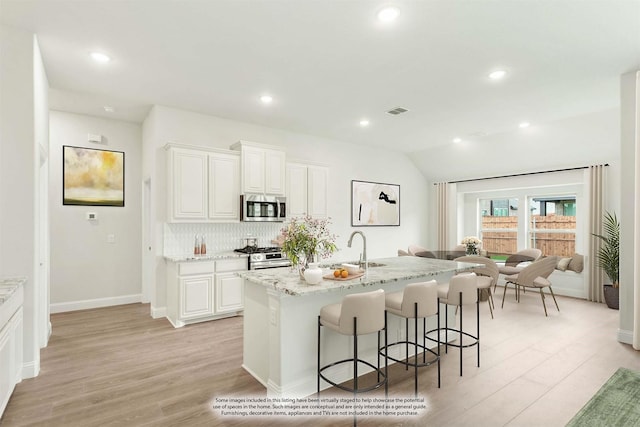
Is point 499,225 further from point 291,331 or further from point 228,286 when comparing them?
point 291,331

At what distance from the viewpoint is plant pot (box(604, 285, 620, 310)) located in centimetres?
517

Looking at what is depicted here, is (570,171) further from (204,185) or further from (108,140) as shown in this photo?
(108,140)

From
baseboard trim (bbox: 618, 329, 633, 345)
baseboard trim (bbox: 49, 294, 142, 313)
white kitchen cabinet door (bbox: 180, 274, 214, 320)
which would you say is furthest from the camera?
baseboard trim (bbox: 49, 294, 142, 313)

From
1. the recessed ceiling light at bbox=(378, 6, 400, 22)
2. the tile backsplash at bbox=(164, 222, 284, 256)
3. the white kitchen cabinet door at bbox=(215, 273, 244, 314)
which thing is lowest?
the white kitchen cabinet door at bbox=(215, 273, 244, 314)

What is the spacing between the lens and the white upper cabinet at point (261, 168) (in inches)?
203

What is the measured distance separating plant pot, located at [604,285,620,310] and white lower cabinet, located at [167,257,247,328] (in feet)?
18.4

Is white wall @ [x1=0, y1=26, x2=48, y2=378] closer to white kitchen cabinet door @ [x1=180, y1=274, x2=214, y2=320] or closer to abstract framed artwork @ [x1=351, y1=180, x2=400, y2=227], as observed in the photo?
white kitchen cabinet door @ [x1=180, y1=274, x2=214, y2=320]

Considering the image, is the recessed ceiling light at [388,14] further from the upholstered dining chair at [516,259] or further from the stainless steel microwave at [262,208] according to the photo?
the upholstered dining chair at [516,259]

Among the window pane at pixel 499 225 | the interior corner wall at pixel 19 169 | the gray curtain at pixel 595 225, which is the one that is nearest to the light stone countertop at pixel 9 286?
the interior corner wall at pixel 19 169

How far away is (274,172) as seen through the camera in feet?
17.9

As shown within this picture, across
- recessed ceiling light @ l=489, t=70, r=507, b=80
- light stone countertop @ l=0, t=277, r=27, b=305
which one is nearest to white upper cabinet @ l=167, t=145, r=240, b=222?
light stone countertop @ l=0, t=277, r=27, b=305

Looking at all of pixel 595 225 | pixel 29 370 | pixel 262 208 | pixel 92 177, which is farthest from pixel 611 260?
pixel 92 177

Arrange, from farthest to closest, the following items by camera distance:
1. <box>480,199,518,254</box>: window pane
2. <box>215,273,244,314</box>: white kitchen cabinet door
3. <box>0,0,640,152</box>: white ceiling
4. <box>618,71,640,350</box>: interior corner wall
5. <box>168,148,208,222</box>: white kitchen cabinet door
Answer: <box>480,199,518,254</box>: window pane → <box>215,273,244,314</box>: white kitchen cabinet door → <box>168,148,208,222</box>: white kitchen cabinet door → <box>618,71,640,350</box>: interior corner wall → <box>0,0,640,152</box>: white ceiling

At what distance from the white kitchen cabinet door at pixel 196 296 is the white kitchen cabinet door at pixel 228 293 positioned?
10cm
